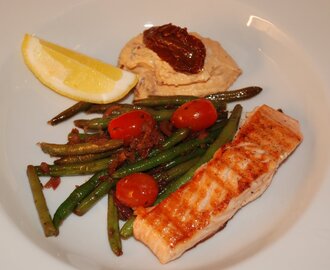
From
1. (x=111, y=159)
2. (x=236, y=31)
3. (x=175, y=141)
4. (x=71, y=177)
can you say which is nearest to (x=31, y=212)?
(x=71, y=177)

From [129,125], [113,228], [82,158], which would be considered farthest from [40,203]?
[129,125]

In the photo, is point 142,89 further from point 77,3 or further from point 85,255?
point 85,255

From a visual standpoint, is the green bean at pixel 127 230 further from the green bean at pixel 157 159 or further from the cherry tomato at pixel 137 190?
the green bean at pixel 157 159

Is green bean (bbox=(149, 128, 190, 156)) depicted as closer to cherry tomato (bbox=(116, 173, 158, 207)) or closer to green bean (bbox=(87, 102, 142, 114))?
cherry tomato (bbox=(116, 173, 158, 207))

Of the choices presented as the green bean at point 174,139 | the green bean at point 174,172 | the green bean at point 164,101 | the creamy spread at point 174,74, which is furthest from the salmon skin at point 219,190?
the creamy spread at point 174,74

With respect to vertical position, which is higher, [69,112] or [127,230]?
[69,112]

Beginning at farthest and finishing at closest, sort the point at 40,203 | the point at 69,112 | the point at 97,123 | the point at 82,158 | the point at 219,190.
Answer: the point at 69,112, the point at 97,123, the point at 82,158, the point at 40,203, the point at 219,190

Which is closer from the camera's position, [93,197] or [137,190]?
[137,190]

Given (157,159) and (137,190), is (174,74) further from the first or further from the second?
(137,190)

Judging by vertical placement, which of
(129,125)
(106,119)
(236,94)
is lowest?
(106,119)
